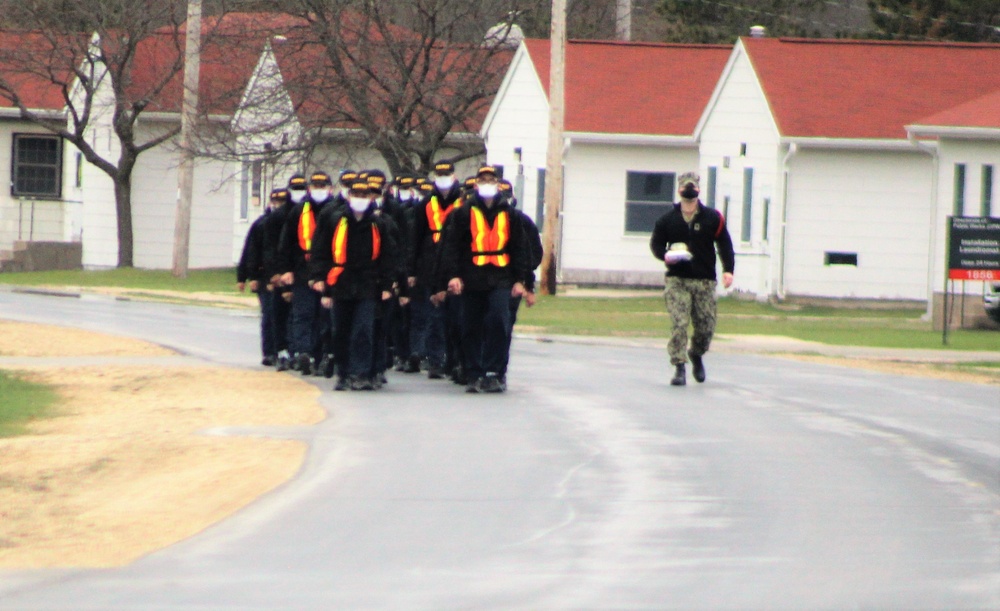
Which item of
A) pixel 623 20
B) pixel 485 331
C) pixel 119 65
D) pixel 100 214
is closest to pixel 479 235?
pixel 485 331

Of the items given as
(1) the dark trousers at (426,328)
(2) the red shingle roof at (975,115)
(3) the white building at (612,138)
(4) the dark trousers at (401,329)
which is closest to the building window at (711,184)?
(3) the white building at (612,138)

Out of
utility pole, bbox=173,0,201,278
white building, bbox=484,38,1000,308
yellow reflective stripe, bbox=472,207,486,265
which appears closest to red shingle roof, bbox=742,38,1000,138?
white building, bbox=484,38,1000,308

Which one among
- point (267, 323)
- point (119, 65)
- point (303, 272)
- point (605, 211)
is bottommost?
point (267, 323)

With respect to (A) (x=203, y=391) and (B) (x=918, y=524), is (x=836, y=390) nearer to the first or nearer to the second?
(A) (x=203, y=391)

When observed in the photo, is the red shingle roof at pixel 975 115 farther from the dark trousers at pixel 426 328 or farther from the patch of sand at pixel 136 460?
the patch of sand at pixel 136 460

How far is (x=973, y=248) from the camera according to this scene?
79.6 feet

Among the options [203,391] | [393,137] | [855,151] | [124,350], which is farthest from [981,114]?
Answer: [203,391]

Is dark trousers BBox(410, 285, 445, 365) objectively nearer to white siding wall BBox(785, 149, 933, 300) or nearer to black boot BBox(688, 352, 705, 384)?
black boot BBox(688, 352, 705, 384)

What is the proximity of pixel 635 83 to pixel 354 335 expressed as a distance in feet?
73.0

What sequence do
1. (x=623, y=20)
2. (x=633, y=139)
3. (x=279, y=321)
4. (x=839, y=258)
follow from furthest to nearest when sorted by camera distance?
(x=623, y=20) → (x=633, y=139) → (x=839, y=258) → (x=279, y=321)

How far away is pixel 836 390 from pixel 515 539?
8.22 meters

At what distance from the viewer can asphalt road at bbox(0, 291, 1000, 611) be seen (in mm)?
7250

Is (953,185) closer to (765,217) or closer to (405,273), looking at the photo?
(765,217)

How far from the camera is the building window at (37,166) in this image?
44.2m
